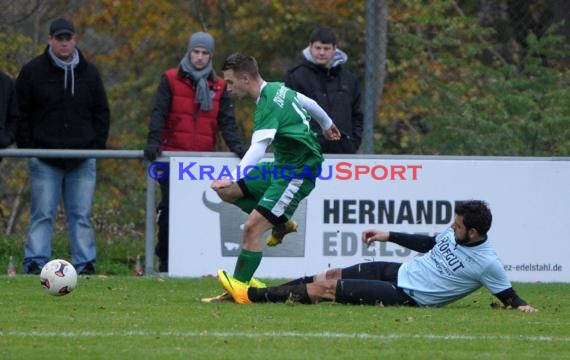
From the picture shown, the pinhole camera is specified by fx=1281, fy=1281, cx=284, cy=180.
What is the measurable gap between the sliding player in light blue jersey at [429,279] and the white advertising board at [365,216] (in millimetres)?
2449

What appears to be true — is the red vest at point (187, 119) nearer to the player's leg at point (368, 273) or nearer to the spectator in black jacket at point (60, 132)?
the spectator in black jacket at point (60, 132)

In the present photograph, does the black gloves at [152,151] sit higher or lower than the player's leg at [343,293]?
higher

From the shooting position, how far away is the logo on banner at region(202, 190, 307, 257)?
1241cm

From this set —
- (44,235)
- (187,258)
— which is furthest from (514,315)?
(44,235)

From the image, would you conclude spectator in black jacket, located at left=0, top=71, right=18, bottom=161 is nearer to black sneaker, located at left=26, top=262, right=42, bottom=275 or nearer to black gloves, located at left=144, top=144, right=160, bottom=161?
black sneaker, located at left=26, top=262, right=42, bottom=275

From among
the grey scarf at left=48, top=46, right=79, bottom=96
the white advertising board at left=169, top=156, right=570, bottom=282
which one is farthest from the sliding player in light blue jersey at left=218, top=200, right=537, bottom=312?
the grey scarf at left=48, top=46, right=79, bottom=96

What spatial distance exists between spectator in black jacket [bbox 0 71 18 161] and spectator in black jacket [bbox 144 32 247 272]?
129cm

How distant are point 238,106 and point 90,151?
5253mm

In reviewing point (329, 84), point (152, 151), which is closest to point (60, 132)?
point (152, 151)

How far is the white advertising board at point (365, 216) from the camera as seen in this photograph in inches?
489

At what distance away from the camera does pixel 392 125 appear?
16172 millimetres

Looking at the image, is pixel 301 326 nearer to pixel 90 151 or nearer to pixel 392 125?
pixel 90 151

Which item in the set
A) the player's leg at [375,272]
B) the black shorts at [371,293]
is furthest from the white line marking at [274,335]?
the player's leg at [375,272]

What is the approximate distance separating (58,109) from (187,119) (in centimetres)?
125
